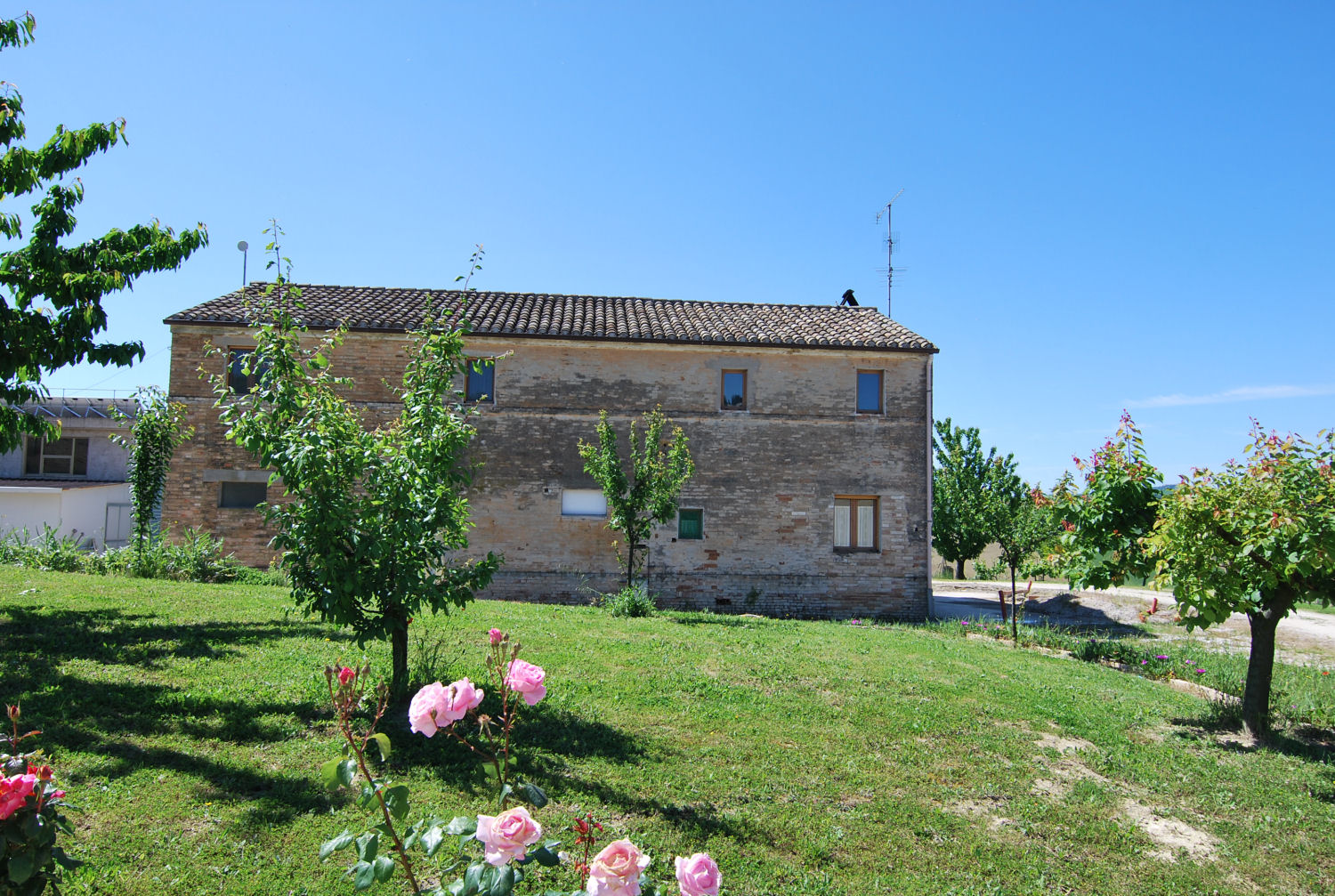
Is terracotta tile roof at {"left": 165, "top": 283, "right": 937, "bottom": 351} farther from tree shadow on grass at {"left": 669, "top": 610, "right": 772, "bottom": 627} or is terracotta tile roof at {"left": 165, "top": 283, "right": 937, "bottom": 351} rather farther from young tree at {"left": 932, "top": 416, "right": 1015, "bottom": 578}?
young tree at {"left": 932, "top": 416, "right": 1015, "bottom": 578}

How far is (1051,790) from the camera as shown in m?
6.00

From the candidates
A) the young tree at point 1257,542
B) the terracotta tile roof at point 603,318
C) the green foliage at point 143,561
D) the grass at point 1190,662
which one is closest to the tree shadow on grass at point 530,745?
the young tree at point 1257,542

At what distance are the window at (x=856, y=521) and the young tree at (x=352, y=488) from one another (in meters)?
12.5

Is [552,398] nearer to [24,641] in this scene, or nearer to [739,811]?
[24,641]

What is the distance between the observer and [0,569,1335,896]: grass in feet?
14.9

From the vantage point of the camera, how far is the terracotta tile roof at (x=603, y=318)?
17234 mm

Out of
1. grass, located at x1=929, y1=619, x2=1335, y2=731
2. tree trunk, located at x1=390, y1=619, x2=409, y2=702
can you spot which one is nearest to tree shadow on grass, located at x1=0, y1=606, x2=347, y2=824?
tree trunk, located at x1=390, y1=619, x2=409, y2=702

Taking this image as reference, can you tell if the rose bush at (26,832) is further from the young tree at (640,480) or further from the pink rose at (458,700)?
the young tree at (640,480)

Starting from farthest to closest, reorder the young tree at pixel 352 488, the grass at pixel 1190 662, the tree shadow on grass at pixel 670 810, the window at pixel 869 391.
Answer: the window at pixel 869 391, the grass at pixel 1190 662, the young tree at pixel 352 488, the tree shadow on grass at pixel 670 810

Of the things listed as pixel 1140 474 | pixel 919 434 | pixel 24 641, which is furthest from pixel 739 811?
pixel 919 434

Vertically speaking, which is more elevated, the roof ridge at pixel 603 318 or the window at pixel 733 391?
the roof ridge at pixel 603 318

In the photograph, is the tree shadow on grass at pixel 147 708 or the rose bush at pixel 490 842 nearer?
the rose bush at pixel 490 842

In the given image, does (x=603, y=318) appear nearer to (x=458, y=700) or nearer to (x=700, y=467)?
(x=700, y=467)

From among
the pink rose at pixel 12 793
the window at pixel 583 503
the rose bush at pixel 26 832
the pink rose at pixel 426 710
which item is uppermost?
the window at pixel 583 503
